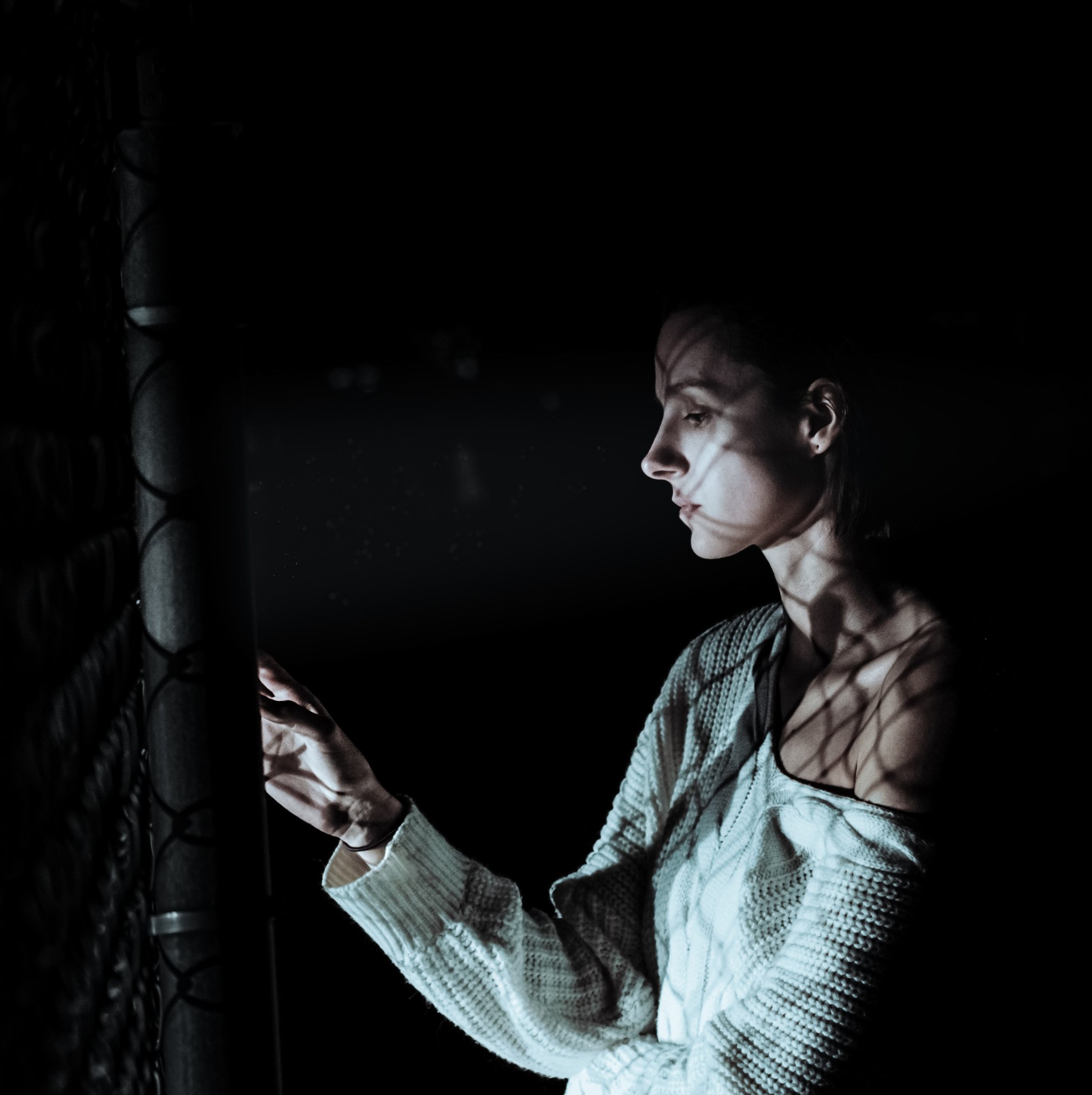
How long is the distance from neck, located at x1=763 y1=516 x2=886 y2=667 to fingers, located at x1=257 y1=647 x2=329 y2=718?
47 cm

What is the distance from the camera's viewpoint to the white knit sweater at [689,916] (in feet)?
2.44

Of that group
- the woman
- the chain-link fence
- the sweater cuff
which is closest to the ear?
the woman

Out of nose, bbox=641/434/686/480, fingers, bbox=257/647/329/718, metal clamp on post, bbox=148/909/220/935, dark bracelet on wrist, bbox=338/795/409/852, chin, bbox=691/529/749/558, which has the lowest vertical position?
dark bracelet on wrist, bbox=338/795/409/852

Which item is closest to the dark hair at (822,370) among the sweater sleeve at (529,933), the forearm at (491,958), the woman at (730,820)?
the woman at (730,820)

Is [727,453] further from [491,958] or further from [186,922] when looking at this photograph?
[186,922]

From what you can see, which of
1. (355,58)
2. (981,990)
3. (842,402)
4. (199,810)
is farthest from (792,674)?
(355,58)

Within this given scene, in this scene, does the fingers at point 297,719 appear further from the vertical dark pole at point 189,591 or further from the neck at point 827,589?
the neck at point 827,589

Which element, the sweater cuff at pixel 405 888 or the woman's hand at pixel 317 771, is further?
the sweater cuff at pixel 405 888

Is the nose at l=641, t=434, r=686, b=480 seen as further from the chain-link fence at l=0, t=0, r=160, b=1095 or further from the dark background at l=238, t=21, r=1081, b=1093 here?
the chain-link fence at l=0, t=0, r=160, b=1095

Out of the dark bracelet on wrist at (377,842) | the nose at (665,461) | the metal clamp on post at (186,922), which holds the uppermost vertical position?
the nose at (665,461)

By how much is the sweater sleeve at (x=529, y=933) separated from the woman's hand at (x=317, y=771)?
29 millimetres

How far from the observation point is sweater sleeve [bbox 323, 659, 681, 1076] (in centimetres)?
88

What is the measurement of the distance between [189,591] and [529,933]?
675 mm

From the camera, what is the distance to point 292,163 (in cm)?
112
